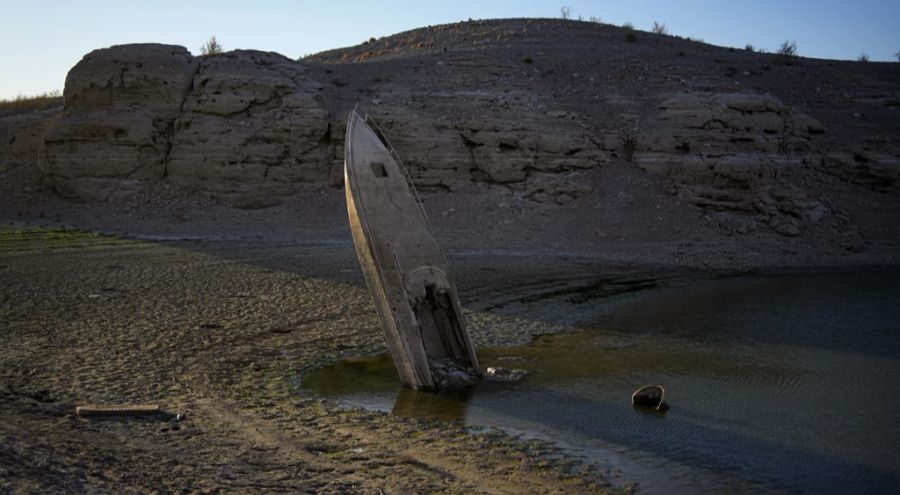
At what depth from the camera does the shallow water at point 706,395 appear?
765 centimetres

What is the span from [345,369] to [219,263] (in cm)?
790

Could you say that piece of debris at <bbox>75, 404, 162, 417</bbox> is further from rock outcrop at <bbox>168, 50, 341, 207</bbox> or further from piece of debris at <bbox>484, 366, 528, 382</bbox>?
rock outcrop at <bbox>168, 50, 341, 207</bbox>

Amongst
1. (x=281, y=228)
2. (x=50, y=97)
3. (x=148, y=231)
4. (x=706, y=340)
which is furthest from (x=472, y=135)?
(x=50, y=97)

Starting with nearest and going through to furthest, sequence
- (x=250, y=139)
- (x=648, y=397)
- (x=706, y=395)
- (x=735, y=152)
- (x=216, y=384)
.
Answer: (x=648, y=397)
(x=216, y=384)
(x=706, y=395)
(x=250, y=139)
(x=735, y=152)

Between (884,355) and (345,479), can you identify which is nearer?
(345,479)

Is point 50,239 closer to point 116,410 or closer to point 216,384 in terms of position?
point 216,384

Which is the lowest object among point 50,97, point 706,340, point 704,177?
point 706,340

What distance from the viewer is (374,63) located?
99.3 ft

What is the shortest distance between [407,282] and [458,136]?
50.4ft

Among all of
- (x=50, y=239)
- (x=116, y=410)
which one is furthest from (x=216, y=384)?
(x=50, y=239)

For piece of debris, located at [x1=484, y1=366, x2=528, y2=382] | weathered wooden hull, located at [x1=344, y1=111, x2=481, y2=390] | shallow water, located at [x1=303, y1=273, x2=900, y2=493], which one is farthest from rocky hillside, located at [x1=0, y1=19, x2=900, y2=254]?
piece of debris, located at [x1=484, y1=366, x2=528, y2=382]

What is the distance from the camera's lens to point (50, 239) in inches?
787

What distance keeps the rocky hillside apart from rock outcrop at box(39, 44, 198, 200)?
0.04 metres

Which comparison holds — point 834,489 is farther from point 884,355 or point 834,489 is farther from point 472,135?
point 472,135
